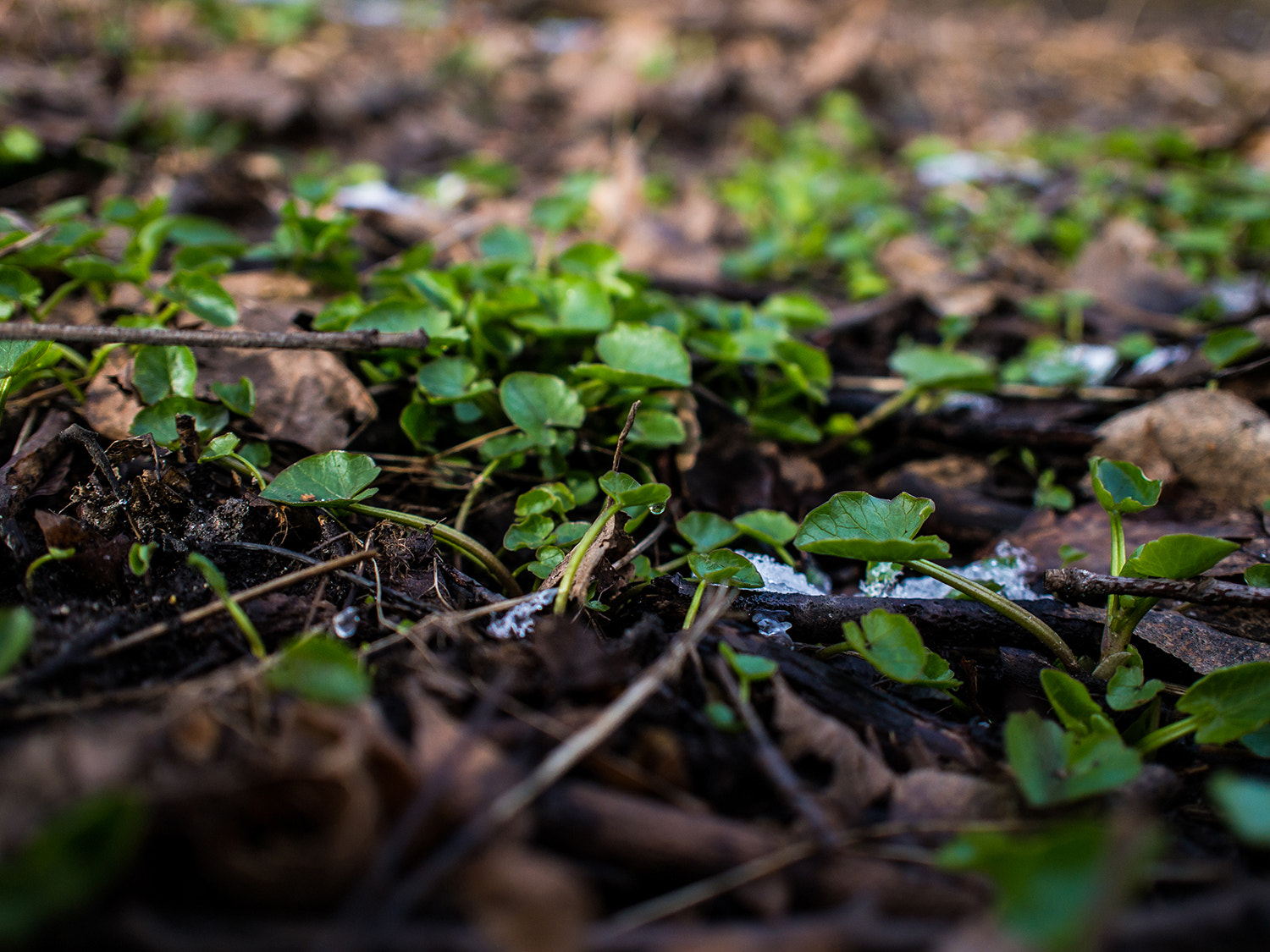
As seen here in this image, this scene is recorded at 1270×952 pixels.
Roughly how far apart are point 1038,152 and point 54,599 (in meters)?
4.38

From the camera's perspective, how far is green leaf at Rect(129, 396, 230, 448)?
1.36m

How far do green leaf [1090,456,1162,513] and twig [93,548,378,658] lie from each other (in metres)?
1.23

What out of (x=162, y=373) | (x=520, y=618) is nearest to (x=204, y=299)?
(x=162, y=373)

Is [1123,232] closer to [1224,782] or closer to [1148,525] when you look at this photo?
[1148,525]

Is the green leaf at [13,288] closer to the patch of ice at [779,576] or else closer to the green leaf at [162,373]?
the green leaf at [162,373]

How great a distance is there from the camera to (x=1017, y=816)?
0.95 m

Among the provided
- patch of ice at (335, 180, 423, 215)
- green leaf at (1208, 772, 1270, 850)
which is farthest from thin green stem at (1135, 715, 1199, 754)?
patch of ice at (335, 180, 423, 215)

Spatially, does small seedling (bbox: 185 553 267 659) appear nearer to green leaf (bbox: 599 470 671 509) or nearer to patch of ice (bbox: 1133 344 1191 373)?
green leaf (bbox: 599 470 671 509)

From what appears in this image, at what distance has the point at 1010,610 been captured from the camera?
4.05 feet

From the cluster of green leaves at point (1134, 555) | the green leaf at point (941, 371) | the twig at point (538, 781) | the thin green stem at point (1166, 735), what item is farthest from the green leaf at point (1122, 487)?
the twig at point (538, 781)

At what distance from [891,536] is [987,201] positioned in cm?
268

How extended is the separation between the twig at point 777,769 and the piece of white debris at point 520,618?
0.29 m

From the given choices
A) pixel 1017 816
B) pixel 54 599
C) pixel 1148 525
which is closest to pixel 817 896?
pixel 1017 816

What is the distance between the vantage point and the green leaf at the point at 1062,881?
600 mm
